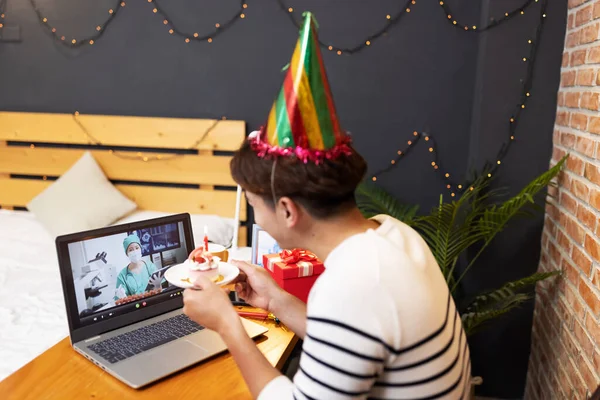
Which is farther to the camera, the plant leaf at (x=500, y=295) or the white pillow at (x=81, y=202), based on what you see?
the white pillow at (x=81, y=202)

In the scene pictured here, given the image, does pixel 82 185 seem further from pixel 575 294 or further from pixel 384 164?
pixel 575 294

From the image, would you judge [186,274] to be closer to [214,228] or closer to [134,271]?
[134,271]

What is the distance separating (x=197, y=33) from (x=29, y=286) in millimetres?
1611

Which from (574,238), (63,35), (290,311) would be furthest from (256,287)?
(63,35)

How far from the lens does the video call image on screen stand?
4.63 ft

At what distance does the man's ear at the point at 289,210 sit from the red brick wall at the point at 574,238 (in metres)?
1.17

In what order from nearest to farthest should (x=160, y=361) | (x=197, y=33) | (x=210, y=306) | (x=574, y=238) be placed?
(x=210, y=306)
(x=160, y=361)
(x=574, y=238)
(x=197, y=33)

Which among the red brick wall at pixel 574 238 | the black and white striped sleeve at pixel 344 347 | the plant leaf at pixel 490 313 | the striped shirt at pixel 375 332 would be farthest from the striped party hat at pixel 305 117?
the plant leaf at pixel 490 313

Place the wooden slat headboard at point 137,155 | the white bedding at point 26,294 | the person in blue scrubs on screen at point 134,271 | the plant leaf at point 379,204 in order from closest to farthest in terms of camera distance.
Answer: the person in blue scrubs on screen at point 134,271, the white bedding at point 26,294, the plant leaf at point 379,204, the wooden slat headboard at point 137,155

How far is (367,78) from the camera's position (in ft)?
9.43

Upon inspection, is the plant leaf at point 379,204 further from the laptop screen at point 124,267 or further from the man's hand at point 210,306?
the man's hand at point 210,306

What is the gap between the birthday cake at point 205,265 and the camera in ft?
4.60

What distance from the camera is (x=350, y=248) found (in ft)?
3.34

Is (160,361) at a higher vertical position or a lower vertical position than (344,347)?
lower
